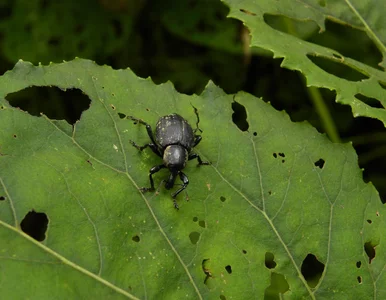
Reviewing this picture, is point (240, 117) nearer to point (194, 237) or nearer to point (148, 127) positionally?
point (148, 127)

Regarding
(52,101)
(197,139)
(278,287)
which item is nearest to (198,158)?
(197,139)

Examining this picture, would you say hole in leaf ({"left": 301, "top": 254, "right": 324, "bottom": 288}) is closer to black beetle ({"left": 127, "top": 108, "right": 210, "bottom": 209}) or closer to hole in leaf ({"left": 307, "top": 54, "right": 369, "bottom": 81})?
black beetle ({"left": 127, "top": 108, "right": 210, "bottom": 209})

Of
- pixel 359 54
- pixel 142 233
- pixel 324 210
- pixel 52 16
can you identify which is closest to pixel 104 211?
pixel 142 233

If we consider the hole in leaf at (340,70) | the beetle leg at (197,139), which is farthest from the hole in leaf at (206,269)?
the hole in leaf at (340,70)

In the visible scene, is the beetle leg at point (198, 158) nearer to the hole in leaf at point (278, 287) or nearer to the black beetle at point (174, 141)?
the black beetle at point (174, 141)

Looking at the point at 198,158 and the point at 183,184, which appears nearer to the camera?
the point at 183,184

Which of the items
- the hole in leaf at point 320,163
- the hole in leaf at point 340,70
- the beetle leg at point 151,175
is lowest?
the hole in leaf at point 340,70

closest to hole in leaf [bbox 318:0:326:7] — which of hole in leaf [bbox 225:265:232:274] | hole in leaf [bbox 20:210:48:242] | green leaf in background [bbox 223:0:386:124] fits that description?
green leaf in background [bbox 223:0:386:124]
